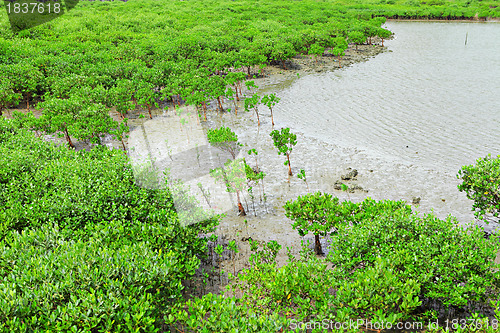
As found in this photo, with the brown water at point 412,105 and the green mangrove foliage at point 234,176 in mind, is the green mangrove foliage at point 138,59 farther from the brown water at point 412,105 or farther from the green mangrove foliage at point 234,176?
the green mangrove foliage at point 234,176

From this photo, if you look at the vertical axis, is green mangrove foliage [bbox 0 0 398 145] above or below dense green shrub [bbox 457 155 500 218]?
above

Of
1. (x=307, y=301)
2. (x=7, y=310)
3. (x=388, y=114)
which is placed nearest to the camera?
(x=7, y=310)

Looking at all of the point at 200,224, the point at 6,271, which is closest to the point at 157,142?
the point at 200,224

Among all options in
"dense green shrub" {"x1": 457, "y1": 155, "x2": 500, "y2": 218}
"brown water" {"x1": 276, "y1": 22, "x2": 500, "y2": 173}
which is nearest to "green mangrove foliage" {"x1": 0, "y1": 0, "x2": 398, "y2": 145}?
"brown water" {"x1": 276, "y1": 22, "x2": 500, "y2": 173}

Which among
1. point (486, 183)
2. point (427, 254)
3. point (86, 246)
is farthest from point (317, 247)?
point (86, 246)

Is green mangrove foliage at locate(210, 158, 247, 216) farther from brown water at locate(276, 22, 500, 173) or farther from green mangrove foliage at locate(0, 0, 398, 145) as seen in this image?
green mangrove foliage at locate(0, 0, 398, 145)

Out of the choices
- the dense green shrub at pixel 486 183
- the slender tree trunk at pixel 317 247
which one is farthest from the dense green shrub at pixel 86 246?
the dense green shrub at pixel 486 183

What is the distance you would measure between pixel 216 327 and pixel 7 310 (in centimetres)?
538

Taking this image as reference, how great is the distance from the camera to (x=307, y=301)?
10477mm

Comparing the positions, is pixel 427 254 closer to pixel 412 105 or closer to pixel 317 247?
pixel 317 247

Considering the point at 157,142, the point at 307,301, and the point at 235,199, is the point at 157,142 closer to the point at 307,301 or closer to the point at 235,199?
the point at 235,199

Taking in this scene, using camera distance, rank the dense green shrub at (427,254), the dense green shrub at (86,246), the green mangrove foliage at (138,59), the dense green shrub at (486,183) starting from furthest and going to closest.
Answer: the green mangrove foliage at (138,59), the dense green shrub at (486,183), the dense green shrub at (427,254), the dense green shrub at (86,246)

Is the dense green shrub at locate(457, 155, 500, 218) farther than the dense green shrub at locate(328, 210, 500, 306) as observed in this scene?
Yes

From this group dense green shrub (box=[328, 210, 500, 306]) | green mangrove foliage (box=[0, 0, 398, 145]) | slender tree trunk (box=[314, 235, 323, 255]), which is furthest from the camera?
green mangrove foliage (box=[0, 0, 398, 145])
